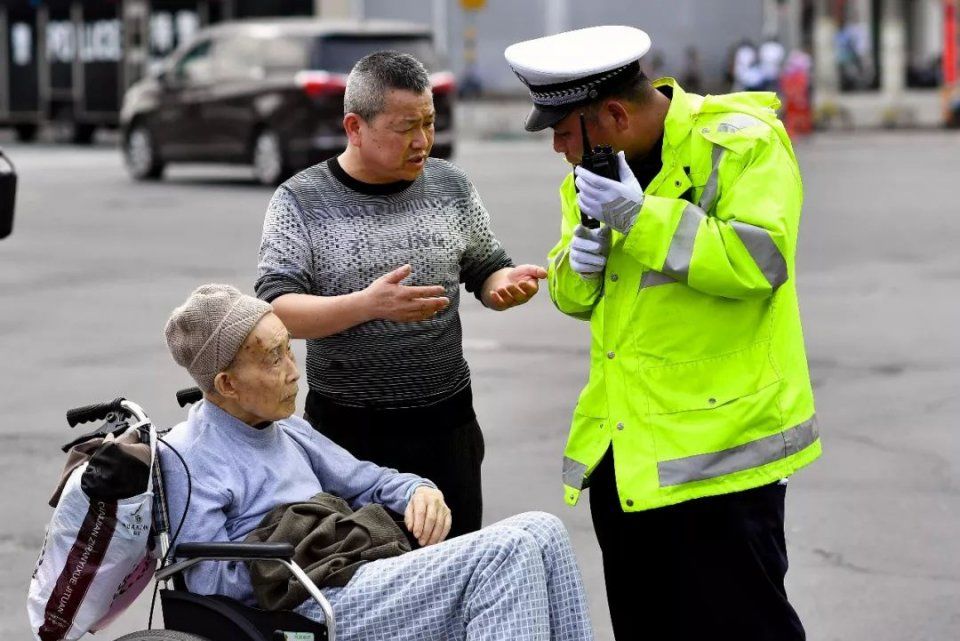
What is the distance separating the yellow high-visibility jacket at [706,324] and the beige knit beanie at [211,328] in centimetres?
69

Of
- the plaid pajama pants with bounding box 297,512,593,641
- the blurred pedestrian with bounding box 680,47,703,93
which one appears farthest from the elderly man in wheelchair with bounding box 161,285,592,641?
the blurred pedestrian with bounding box 680,47,703,93

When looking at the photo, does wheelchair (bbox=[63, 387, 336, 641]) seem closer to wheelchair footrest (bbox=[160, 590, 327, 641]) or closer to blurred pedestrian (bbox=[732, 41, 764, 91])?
wheelchair footrest (bbox=[160, 590, 327, 641])

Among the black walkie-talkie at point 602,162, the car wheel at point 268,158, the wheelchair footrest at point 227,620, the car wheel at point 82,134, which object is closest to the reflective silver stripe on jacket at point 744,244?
the black walkie-talkie at point 602,162

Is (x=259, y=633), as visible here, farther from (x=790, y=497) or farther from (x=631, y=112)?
(x=790, y=497)

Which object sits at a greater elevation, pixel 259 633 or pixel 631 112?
pixel 631 112

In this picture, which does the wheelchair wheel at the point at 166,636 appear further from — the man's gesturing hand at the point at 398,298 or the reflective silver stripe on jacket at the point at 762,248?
the reflective silver stripe on jacket at the point at 762,248

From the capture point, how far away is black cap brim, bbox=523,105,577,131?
10.9ft

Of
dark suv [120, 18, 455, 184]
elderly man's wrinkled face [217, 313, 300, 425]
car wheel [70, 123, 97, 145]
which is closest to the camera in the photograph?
elderly man's wrinkled face [217, 313, 300, 425]

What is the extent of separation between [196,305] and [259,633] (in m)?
0.68

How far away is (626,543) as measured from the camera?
3.54 m

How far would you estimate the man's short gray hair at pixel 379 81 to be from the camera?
12.4 ft

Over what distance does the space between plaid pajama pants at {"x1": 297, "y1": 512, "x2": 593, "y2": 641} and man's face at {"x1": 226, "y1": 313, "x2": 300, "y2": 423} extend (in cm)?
40

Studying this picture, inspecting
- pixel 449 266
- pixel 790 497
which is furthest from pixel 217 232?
pixel 449 266

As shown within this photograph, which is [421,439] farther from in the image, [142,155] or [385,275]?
[142,155]
